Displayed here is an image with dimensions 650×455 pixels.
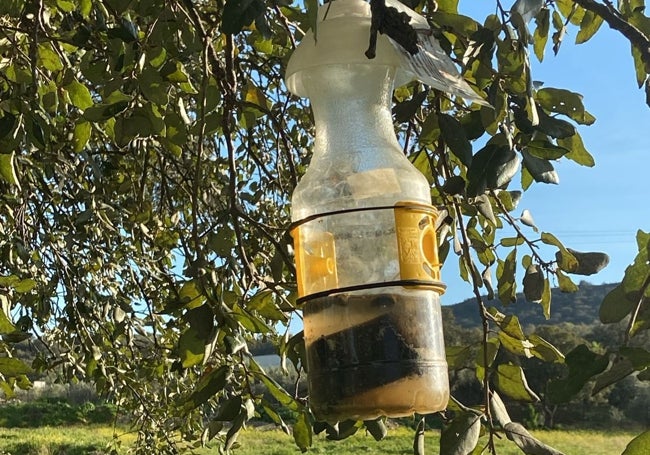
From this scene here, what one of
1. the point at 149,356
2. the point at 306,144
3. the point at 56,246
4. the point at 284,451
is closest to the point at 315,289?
the point at 306,144

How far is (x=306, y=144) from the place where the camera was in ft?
8.85

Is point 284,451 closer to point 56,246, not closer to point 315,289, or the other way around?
point 56,246

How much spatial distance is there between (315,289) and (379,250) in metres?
0.08

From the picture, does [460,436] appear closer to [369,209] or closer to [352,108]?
[369,209]

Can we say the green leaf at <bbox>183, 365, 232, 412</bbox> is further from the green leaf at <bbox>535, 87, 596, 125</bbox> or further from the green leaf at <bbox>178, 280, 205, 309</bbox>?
the green leaf at <bbox>535, 87, 596, 125</bbox>

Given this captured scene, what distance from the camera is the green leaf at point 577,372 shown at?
2.05ft

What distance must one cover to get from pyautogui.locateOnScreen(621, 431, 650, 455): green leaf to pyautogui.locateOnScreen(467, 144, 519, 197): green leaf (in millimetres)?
318

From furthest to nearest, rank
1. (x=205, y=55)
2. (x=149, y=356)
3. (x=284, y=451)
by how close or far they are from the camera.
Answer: (x=284, y=451), (x=149, y=356), (x=205, y=55)

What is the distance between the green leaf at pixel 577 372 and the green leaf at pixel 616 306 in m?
0.05

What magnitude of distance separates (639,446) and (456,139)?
1.34 feet

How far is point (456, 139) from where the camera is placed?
902 mm

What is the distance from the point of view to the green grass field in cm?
976

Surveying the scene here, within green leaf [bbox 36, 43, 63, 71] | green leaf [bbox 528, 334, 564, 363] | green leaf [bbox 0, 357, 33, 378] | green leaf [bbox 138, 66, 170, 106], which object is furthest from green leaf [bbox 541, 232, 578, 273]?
green leaf [bbox 36, 43, 63, 71]

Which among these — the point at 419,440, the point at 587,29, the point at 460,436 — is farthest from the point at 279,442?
the point at 460,436
